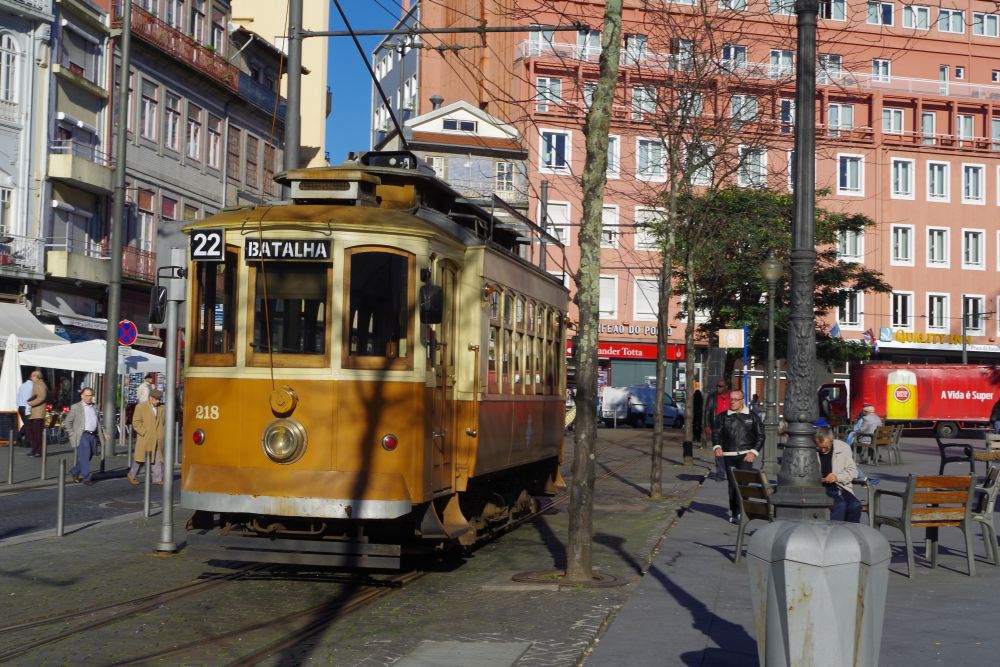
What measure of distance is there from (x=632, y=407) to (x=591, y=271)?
44110 millimetres

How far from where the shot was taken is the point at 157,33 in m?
43.1

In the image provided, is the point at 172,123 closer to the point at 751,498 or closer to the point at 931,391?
the point at 931,391

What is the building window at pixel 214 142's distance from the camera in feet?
158

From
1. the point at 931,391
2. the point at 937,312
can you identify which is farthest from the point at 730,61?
the point at 937,312

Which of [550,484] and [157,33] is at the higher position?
[157,33]

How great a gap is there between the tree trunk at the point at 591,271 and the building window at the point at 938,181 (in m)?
56.0

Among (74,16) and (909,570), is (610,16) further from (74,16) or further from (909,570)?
(74,16)

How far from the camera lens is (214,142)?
48688 millimetres

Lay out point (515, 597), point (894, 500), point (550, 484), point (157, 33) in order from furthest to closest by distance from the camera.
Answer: point (157, 33) → point (894, 500) → point (550, 484) → point (515, 597)

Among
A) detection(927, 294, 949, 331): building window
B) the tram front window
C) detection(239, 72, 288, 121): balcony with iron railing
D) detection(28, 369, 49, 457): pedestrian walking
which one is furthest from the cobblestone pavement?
detection(927, 294, 949, 331): building window

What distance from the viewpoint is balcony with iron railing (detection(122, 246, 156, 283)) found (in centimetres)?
4106

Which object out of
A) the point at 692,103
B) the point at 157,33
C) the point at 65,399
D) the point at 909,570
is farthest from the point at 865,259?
the point at 909,570

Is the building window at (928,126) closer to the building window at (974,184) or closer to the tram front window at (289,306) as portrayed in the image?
the building window at (974,184)

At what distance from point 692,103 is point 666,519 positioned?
7.51 metres
